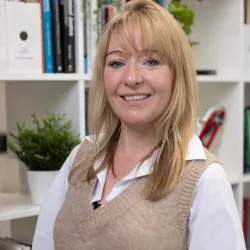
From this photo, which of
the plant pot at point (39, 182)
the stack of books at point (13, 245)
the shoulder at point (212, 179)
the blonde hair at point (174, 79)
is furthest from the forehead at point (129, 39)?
the stack of books at point (13, 245)

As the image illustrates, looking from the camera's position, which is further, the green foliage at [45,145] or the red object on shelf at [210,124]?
the red object on shelf at [210,124]

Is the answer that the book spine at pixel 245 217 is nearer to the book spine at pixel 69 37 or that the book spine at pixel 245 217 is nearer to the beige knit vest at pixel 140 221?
the book spine at pixel 69 37

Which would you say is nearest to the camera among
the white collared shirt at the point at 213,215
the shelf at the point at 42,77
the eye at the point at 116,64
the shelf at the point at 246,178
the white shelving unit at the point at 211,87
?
the white collared shirt at the point at 213,215

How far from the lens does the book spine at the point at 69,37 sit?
168 centimetres

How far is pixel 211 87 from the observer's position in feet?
7.45

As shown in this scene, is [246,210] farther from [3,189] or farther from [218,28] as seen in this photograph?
[3,189]

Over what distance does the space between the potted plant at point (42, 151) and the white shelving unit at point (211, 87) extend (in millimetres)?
73

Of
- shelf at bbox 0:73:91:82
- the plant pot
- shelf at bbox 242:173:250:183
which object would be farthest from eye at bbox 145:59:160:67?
shelf at bbox 242:173:250:183

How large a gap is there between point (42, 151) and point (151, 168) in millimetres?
559

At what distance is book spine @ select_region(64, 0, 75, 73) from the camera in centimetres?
168

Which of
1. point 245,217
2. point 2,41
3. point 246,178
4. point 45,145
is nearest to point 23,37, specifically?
point 2,41

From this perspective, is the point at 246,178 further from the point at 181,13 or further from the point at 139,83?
the point at 139,83

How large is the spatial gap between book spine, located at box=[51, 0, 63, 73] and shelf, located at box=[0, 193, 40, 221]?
46 cm

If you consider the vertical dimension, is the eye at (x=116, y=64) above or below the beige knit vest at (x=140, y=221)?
above
